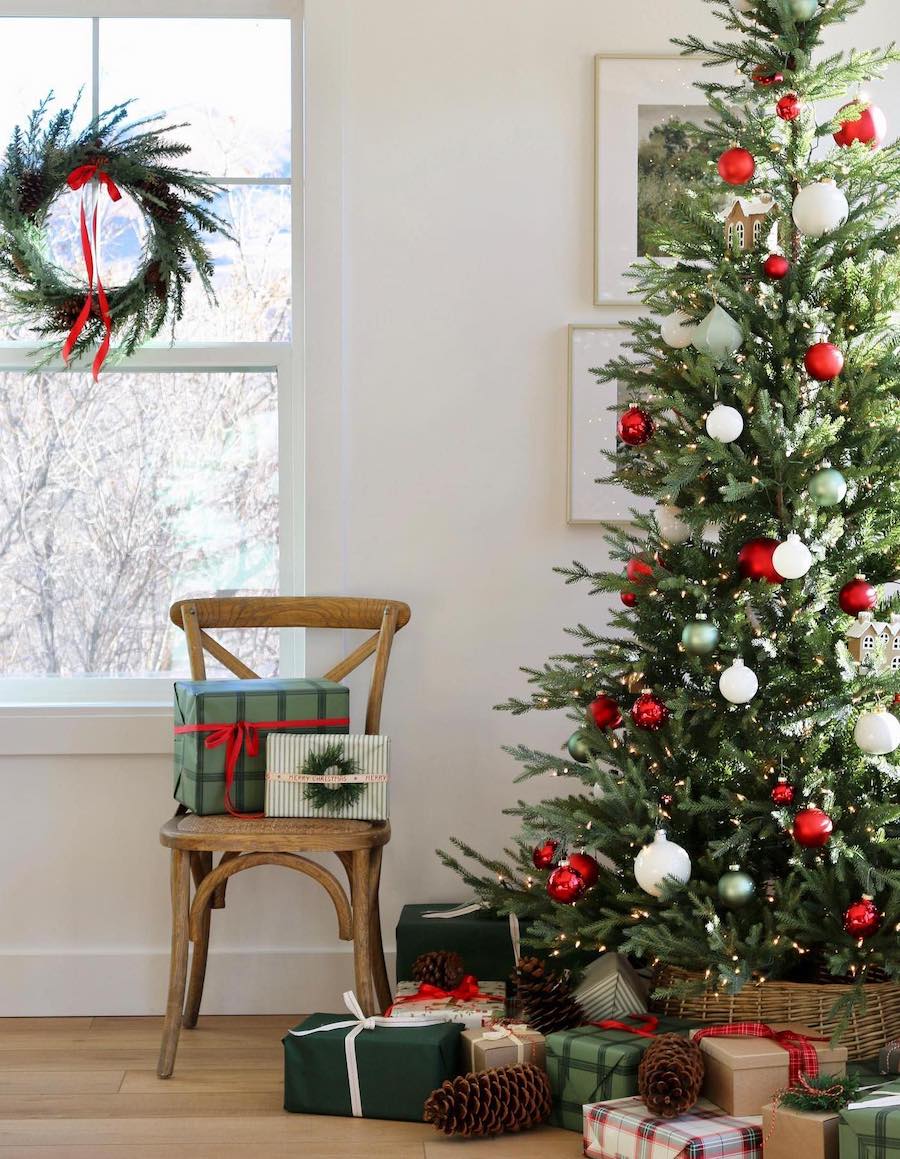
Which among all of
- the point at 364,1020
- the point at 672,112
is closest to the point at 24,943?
the point at 364,1020

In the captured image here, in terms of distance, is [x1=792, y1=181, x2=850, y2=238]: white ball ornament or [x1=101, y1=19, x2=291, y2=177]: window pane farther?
[x1=101, y1=19, x2=291, y2=177]: window pane

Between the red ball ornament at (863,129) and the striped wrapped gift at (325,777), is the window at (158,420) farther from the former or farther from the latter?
the red ball ornament at (863,129)

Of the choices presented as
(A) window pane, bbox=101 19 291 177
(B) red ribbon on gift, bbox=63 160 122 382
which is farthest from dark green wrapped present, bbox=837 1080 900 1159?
(A) window pane, bbox=101 19 291 177

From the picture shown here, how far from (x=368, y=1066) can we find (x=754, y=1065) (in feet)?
2.13

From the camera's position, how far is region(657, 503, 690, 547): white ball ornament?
7.43 ft

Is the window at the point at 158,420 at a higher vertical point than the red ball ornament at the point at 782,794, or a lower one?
higher

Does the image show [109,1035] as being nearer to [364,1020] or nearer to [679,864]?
[364,1020]

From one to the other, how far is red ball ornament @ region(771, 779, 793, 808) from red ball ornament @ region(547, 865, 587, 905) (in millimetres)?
369

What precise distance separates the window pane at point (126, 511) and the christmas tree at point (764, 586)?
3.40ft

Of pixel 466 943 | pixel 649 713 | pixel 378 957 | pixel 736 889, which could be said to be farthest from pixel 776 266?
pixel 378 957

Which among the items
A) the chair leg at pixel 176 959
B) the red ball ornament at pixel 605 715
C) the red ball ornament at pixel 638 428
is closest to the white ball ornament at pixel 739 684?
the red ball ornament at pixel 605 715

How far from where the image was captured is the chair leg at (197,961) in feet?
8.63

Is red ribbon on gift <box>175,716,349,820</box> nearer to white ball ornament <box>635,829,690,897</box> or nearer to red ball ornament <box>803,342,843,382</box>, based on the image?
white ball ornament <box>635,829,690,897</box>

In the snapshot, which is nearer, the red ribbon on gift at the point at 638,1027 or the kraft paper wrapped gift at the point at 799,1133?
the kraft paper wrapped gift at the point at 799,1133
